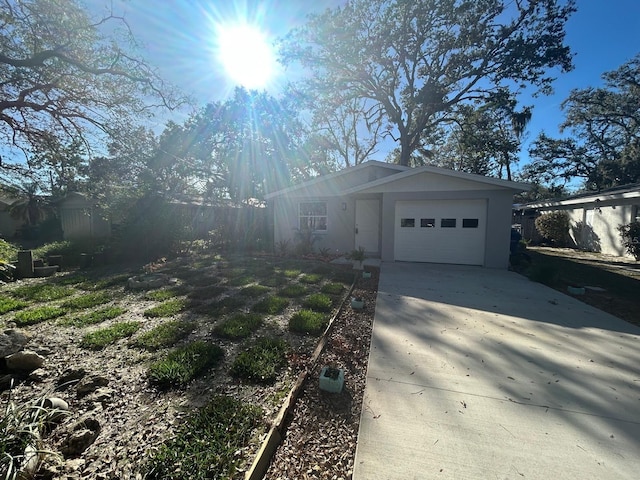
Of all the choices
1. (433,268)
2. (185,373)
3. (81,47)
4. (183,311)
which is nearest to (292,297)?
(183,311)

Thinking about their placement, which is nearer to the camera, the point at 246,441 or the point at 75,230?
the point at 246,441

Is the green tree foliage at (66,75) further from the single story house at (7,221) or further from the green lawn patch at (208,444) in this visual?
the single story house at (7,221)

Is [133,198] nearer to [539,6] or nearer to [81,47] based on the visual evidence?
[81,47]

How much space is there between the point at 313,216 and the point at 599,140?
2977cm

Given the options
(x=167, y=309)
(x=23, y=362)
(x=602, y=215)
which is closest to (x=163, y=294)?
(x=167, y=309)

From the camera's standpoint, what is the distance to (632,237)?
988cm

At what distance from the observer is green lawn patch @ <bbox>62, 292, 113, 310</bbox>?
4.78 meters

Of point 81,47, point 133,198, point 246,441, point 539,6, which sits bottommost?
point 246,441

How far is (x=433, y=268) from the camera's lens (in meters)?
8.24

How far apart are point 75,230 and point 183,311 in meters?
16.4

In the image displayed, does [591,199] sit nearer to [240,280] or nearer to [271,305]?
[271,305]

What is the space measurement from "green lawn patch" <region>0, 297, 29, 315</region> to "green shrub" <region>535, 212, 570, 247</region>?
2096 cm

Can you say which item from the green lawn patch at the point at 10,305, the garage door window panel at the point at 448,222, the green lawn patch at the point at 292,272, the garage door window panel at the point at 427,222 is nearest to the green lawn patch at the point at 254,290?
the green lawn patch at the point at 292,272

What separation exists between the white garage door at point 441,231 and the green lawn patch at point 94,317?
7.86 metres
